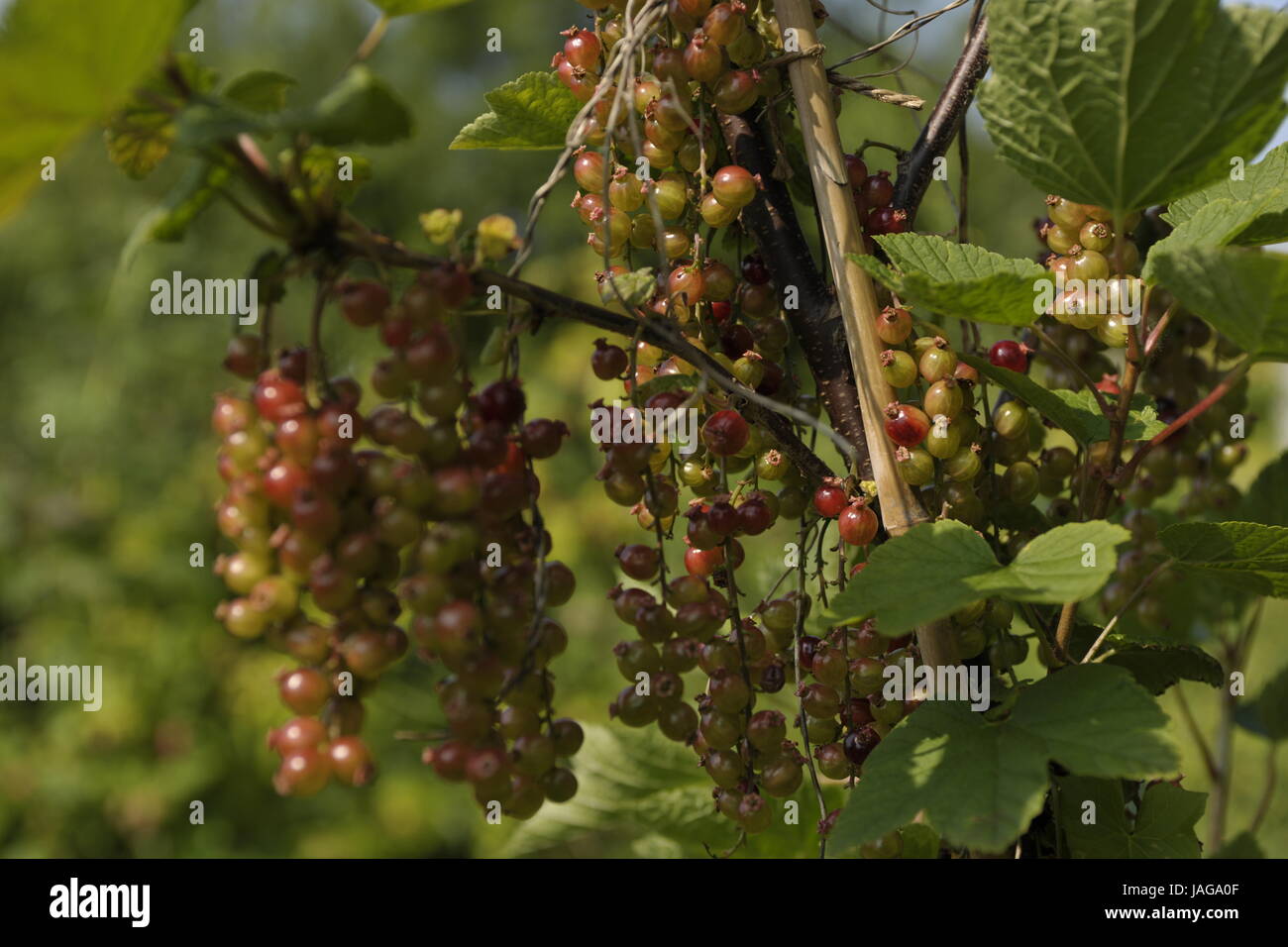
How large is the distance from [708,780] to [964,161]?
51cm

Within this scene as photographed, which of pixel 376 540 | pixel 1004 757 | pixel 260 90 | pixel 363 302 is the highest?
pixel 260 90

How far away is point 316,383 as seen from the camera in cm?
48

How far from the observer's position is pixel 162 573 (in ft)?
8.52

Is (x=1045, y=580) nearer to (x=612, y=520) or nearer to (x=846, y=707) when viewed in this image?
(x=846, y=707)

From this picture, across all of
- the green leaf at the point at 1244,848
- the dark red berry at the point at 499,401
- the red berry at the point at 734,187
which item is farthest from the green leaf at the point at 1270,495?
the dark red berry at the point at 499,401

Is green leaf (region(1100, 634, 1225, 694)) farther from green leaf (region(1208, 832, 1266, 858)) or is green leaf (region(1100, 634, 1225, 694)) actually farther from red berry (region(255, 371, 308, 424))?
red berry (region(255, 371, 308, 424))

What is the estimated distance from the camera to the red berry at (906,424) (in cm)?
59

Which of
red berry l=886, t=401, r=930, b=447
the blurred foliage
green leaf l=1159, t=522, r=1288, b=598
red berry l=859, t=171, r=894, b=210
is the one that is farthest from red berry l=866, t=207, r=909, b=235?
the blurred foliage

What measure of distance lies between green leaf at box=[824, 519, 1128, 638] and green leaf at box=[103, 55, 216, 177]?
373 millimetres

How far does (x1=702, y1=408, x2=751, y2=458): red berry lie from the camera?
0.57 metres

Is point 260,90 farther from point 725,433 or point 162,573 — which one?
point 162,573

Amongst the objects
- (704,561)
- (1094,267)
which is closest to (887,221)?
(1094,267)

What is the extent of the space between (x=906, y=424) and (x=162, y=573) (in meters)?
2.40
